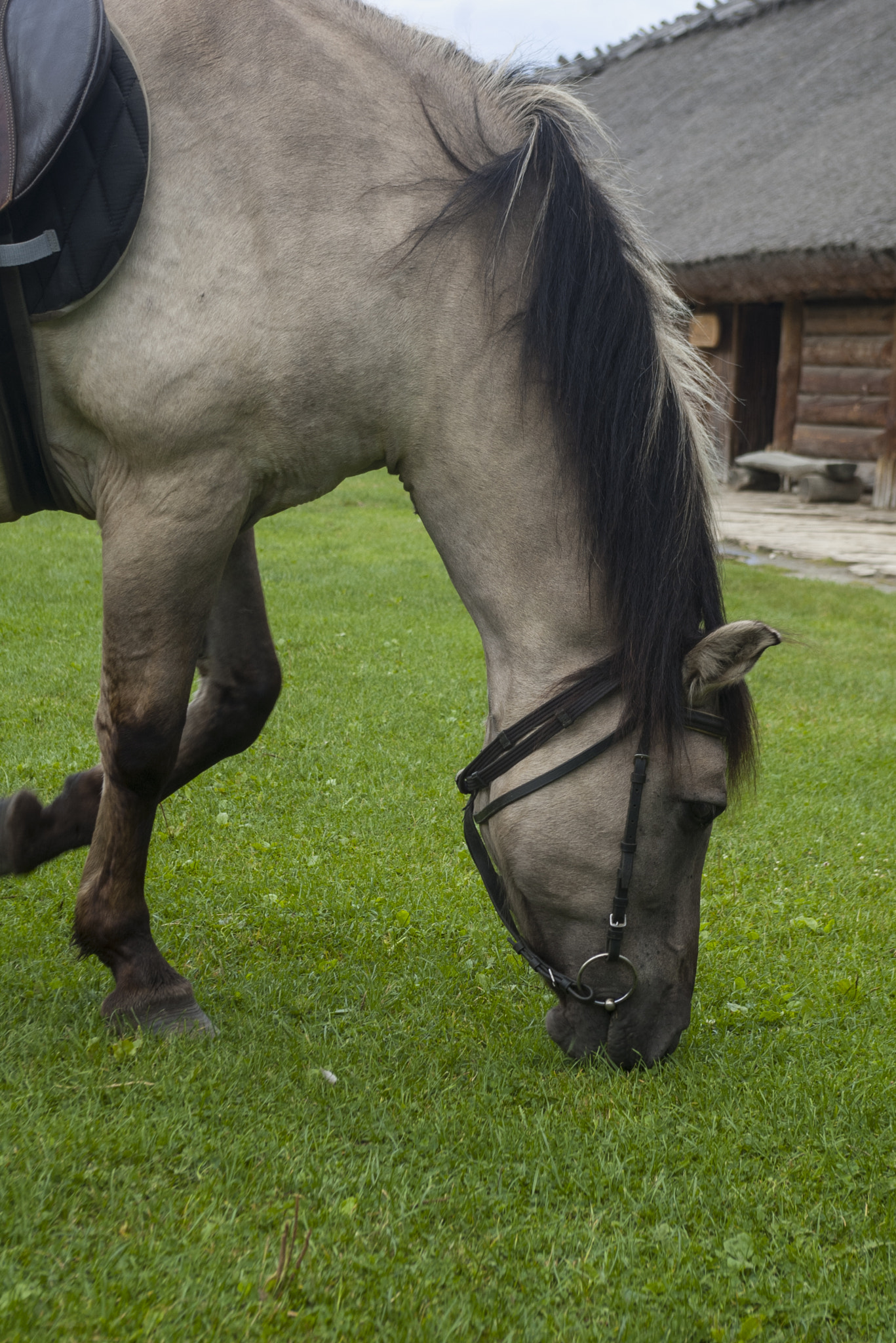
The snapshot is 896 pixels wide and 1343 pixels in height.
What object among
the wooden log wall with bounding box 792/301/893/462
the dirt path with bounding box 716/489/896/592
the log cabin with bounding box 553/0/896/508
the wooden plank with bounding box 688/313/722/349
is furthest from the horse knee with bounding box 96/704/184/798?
the wooden plank with bounding box 688/313/722/349

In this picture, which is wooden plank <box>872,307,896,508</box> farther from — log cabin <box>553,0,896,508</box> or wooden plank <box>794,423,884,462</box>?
wooden plank <box>794,423,884,462</box>

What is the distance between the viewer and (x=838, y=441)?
16.2 meters

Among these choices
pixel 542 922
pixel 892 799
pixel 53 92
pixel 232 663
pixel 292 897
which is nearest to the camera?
pixel 53 92

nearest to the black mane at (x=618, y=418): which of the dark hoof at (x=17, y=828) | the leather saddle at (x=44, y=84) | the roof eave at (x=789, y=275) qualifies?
the leather saddle at (x=44, y=84)

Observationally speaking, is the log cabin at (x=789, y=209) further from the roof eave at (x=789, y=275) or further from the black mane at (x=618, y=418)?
the black mane at (x=618, y=418)

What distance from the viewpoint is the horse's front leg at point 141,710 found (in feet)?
8.16

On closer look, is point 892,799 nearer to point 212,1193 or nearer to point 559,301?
point 559,301

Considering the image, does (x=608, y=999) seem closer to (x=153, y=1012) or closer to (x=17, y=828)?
(x=153, y=1012)

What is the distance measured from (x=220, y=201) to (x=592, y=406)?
34.7 inches

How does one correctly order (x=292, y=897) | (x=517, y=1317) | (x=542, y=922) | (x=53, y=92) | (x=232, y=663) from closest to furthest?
1. (x=517, y=1317)
2. (x=53, y=92)
3. (x=542, y=922)
4. (x=232, y=663)
5. (x=292, y=897)

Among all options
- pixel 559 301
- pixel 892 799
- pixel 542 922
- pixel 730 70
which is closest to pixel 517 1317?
pixel 542 922

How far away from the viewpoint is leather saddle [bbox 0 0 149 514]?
2.34m

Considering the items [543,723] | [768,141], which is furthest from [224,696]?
[768,141]

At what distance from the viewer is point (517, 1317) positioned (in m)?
1.94
